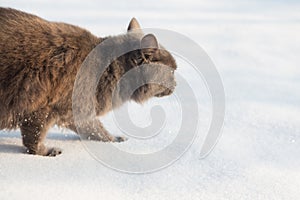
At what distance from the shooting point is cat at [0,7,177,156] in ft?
8.75

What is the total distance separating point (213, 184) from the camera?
2.42 metres

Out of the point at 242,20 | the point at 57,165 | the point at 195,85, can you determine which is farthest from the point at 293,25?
the point at 57,165

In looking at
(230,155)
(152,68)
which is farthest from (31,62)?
(230,155)

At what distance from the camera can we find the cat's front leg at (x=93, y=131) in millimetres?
3051

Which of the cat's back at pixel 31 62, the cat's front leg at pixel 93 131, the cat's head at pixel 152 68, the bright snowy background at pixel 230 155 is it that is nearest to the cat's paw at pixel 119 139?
the cat's front leg at pixel 93 131

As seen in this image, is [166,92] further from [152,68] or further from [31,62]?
[31,62]

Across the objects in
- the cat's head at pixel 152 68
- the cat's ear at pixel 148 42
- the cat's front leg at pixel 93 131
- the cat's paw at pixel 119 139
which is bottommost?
the cat's paw at pixel 119 139

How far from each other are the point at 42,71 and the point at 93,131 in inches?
23.4

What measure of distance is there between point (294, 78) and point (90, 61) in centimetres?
234

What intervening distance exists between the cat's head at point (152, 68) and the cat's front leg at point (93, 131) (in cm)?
30

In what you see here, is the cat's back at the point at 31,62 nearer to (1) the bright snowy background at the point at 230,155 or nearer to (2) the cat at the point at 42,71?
(2) the cat at the point at 42,71

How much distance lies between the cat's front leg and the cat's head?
30cm

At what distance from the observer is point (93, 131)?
3.10m

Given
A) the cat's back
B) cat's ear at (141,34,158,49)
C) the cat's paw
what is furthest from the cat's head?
the cat's back
